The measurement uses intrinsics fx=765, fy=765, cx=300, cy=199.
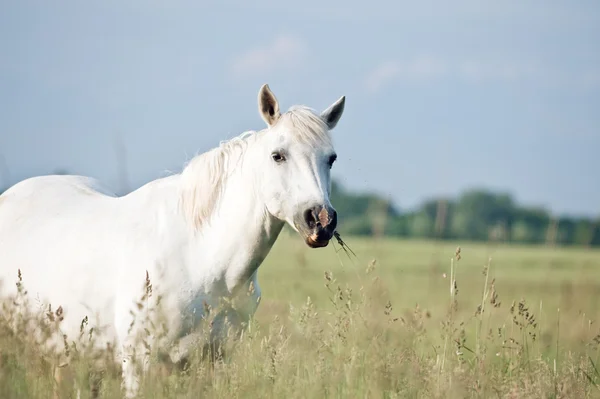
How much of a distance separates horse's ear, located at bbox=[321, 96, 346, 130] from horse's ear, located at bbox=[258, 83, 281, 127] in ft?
1.18

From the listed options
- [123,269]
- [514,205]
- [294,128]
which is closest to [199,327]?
[123,269]

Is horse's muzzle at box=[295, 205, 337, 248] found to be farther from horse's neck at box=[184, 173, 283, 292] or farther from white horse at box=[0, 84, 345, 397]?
horse's neck at box=[184, 173, 283, 292]

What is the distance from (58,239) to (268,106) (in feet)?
6.41

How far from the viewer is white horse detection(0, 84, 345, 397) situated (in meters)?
4.89

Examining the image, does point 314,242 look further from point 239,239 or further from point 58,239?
point 58,239

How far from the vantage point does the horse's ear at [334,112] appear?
214 inches

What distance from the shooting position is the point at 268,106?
5.32 m

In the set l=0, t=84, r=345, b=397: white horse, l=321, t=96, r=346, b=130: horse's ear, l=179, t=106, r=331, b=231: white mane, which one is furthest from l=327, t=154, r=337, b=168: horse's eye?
l=321, t=96, r=346, b=130: horse's ear

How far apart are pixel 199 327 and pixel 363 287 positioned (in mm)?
1165

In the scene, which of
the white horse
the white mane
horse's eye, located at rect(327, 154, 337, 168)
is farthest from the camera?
the white mane

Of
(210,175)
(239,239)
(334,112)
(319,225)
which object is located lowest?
(239,239)

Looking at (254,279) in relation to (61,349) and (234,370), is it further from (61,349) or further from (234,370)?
(61,349)

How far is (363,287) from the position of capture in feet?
15.1

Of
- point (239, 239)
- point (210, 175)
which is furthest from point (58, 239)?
point (239, 239)
